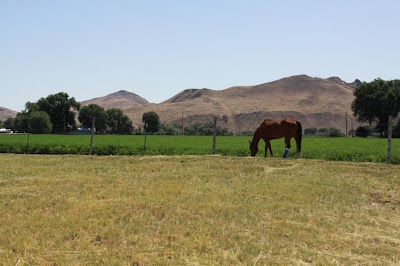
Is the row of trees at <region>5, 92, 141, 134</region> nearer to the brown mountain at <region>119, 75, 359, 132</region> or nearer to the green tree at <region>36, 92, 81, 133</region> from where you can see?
the green tree at <region>36, 92, 81, 133</region>

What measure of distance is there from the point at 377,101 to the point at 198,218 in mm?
67653

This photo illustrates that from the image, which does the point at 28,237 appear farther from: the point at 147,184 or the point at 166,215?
the point at 147,184

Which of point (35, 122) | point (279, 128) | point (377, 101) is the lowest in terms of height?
point (279, 128)

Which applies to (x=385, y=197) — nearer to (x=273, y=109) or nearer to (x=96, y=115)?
(x=96, y=115)

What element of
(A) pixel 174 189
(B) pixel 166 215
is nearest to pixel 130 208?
(B) pixel 166 215

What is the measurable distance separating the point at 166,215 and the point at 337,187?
5286 mm

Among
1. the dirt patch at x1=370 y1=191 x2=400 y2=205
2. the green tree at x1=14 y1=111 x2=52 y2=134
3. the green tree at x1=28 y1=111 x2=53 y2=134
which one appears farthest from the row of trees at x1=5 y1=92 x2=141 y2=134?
the dirt patch at x1=370 y1=191 x2=400 y2=205

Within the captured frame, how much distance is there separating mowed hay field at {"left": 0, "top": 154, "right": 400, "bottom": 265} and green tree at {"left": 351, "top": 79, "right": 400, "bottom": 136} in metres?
59.6

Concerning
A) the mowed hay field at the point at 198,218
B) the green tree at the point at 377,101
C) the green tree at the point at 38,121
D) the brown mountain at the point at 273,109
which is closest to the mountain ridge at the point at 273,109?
the brown mountain at the point at 273,109

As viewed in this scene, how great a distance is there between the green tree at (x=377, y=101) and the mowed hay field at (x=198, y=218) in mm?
59639

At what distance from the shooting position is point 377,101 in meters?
66.4

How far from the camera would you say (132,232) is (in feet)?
18.8

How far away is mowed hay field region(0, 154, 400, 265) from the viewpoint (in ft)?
16.0

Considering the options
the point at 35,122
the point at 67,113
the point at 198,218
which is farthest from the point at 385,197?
the point at 67,113
